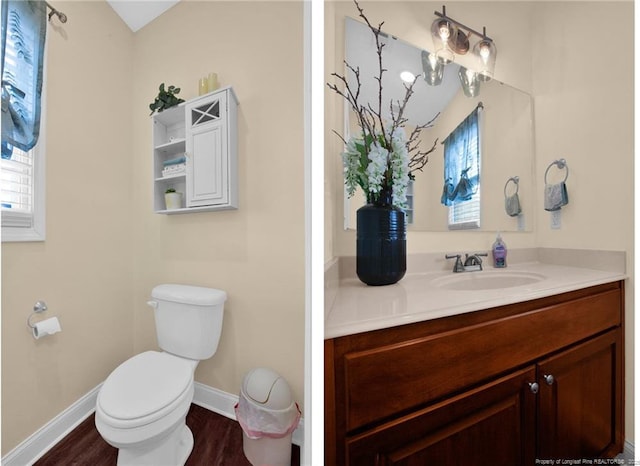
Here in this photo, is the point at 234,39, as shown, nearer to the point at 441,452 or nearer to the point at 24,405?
the point at 24,405

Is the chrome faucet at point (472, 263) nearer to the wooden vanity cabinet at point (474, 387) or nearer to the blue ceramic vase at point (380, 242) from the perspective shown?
the wooden vanity cabinet at point (474, 387)

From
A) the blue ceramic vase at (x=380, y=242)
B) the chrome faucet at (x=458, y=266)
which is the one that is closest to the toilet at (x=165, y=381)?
the blue ceramic vase at (x=380, y=242)

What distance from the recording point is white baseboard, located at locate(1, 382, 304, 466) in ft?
1.49

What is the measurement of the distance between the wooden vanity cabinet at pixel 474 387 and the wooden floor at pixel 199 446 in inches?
6.7

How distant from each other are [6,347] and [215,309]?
0.33 meters

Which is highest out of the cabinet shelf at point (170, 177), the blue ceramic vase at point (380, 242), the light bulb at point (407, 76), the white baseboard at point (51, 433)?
the light bulb at point (407, 76)

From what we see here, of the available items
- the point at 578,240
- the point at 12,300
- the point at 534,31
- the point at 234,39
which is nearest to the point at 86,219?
the point at 12,300

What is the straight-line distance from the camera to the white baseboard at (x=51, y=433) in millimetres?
453

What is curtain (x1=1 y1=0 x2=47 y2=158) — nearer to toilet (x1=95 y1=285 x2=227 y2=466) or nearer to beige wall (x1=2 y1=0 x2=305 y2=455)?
beige wall (x1=2 y1=0 x2=305 y2=455)

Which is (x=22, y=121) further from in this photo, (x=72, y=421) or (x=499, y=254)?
(x=499, y=254)

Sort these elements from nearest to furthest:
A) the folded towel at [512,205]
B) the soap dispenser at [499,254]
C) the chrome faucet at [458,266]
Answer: the chrome faucet at [458,266] < the soap dispenser at [499,254] < the folded towel at [512,205]

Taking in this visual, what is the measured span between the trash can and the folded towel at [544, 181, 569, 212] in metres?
1.57

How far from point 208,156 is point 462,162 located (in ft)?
3.99

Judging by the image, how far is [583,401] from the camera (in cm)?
88
